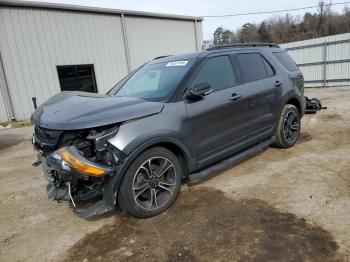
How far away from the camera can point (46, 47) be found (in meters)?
13.1

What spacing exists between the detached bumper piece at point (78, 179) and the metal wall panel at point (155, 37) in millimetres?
13311

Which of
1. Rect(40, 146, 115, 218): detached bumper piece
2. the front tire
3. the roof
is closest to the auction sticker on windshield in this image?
the front tire

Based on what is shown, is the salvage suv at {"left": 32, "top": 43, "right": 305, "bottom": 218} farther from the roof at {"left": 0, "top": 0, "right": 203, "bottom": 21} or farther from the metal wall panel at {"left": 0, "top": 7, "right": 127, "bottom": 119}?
the roof at {"left": 0, "top": 0, "right": 203, "bottom": 21}

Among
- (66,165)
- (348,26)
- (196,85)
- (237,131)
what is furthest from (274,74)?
(348,26)

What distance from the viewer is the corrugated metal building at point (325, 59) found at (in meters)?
16.6

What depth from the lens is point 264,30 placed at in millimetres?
56656

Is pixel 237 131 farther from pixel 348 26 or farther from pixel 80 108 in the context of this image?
pixel 348 26

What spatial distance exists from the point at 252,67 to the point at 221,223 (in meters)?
2.64

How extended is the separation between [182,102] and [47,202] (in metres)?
2.33

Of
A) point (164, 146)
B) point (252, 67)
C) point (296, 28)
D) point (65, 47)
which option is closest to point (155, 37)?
point (65, 47)

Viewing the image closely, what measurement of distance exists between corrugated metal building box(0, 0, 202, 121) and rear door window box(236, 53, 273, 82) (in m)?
10.7

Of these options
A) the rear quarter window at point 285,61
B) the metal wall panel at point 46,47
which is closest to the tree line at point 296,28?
the metal wall panel at point 46,47

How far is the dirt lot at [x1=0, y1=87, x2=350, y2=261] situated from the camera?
2893 millimetres

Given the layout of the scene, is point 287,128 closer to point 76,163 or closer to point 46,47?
point 76,163
